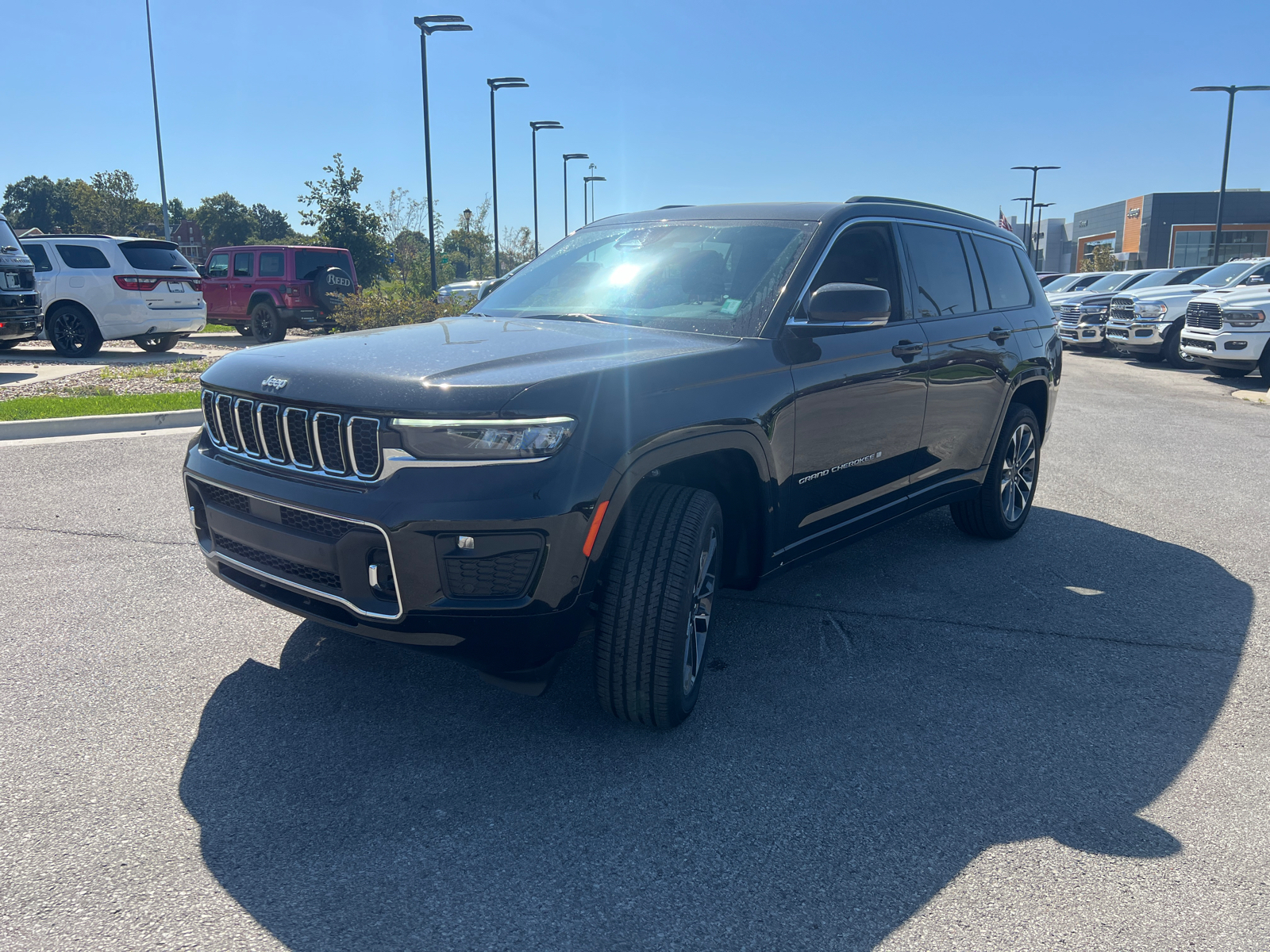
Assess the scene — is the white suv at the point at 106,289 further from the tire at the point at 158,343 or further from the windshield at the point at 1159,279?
the windshield at the point at 1159,279

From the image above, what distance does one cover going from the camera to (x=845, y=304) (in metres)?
3.58

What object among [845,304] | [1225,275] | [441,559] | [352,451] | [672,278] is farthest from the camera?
[1225,275]

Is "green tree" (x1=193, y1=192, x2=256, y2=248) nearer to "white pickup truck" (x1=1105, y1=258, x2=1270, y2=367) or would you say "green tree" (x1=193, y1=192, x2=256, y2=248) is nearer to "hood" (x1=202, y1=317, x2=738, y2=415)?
"white pickup truck" (x1=1105, y1=258, x2=1270, y2=367)

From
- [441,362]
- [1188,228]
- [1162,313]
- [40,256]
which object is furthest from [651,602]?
[1188,228]

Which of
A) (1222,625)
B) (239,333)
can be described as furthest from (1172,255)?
(1222,625)

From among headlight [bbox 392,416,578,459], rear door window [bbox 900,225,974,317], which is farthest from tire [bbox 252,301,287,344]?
headlight [bbox 392,416,578,459]

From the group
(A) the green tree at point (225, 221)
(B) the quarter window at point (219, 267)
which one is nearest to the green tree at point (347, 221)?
(B) the quarter window at point (219, 267)

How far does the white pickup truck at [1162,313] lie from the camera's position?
1758cm

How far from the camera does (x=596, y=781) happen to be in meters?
3.00

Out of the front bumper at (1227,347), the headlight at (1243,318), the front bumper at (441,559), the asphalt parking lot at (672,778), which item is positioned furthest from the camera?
the front bumper at (1227,347)

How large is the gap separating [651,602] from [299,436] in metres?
1.18

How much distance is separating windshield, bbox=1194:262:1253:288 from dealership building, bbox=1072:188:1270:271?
4991cm

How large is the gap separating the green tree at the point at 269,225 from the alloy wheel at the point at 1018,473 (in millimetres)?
105849

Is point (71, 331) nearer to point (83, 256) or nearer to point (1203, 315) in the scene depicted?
point (83, 256)
